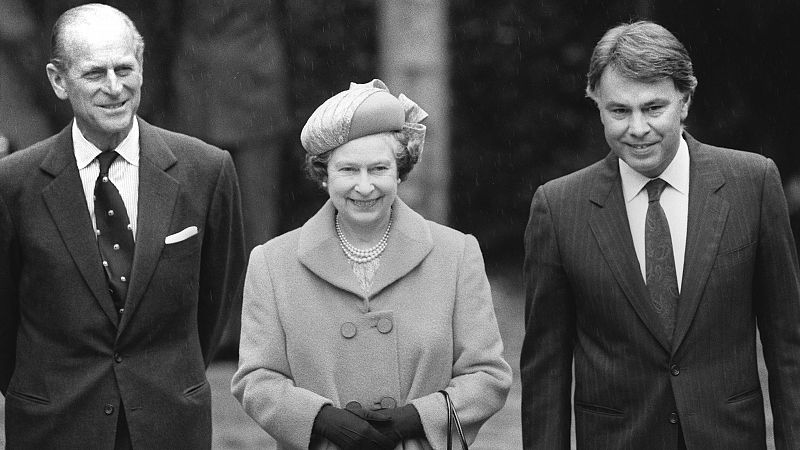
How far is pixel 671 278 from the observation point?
470 centimetres

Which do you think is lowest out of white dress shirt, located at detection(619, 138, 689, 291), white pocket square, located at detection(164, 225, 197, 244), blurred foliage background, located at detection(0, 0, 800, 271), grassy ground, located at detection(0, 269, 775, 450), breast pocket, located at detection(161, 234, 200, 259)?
grassy ground, located at detection(0, 269, 775, 450)

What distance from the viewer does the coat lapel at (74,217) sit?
201 inches

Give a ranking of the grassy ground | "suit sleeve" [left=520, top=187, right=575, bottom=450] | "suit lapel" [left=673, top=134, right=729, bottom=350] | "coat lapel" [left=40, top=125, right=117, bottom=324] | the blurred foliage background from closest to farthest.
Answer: "suit lapel" [left=673, top=134, right=729, bottom=350] < "suit sleeve" [left=520, top=187, right=575, bottom=450] < "coat lapel" [left=40, top=125, right=117, bottom=324] < the grassy ground < the blurred foliage background

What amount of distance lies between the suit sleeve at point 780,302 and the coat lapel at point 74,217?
190 cm

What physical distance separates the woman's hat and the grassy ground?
3.07m

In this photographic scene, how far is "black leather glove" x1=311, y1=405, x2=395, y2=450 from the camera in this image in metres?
4.66

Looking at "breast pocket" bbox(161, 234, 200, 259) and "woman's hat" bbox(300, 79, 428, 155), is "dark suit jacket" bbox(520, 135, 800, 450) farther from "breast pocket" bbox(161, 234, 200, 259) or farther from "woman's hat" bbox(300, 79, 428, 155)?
"breast pocket" bbox(161, 234, 200, 259)

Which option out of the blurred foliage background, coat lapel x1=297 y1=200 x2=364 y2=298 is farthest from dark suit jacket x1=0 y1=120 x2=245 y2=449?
the blurred foliage background

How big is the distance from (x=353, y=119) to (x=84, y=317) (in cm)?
105

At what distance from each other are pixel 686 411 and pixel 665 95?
86 cm

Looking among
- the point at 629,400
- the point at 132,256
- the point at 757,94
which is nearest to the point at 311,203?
the point at 757,94

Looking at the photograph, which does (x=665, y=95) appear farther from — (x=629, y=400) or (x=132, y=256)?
(x=132, y=256)

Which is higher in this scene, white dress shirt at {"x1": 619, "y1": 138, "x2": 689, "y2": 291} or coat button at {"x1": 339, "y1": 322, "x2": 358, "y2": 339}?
white dress shirt at {"x1": 619, "y1": 138, "x2": 689, "y2": 291}

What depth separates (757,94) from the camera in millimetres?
9172
